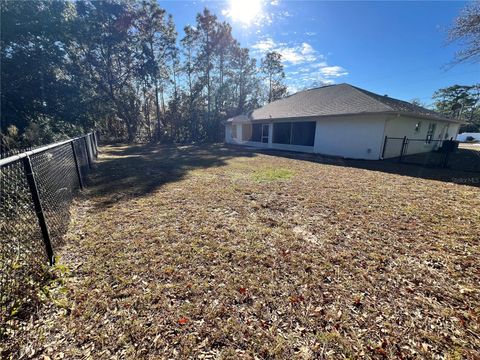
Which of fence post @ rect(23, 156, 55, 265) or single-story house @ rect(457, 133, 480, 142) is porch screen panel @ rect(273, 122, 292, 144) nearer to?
fence post @ rect(23, 156, 55, 265)

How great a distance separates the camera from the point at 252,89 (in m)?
30.3

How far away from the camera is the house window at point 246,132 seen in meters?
18.6

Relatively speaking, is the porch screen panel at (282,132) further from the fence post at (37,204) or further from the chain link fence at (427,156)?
the fence post at (37,204)

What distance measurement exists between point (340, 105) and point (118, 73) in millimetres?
21922

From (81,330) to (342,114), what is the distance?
12.4m

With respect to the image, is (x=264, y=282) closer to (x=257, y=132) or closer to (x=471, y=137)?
(x=257, y=132)

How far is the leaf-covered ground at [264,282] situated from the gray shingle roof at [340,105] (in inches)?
292

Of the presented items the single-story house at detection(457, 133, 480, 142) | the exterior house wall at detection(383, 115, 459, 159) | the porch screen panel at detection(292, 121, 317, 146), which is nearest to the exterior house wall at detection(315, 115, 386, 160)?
the porch screen panel at detection(292, 121, 317, 146)

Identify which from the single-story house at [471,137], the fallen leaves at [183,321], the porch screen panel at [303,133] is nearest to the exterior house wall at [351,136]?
the porch screen panel at [303,133]

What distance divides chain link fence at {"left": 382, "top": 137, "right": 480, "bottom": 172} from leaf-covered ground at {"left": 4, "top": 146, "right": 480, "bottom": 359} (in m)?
6.25

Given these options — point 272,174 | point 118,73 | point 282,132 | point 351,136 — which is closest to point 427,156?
point 351,136

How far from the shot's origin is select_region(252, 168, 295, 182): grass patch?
712cm

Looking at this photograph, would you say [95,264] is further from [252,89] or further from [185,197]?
[252,89]

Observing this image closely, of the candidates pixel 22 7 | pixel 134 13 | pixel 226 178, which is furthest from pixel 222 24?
pixel 226 178
